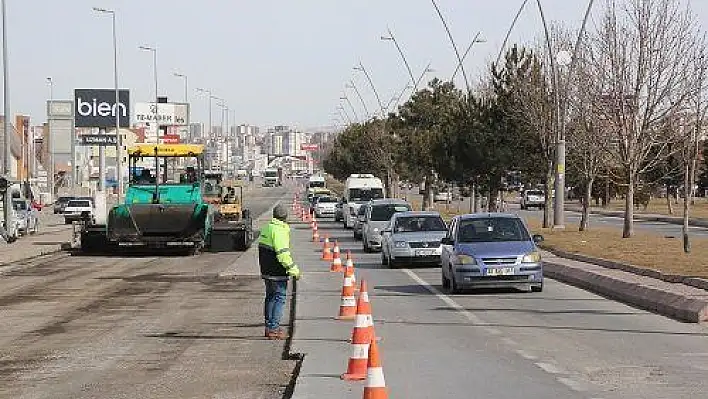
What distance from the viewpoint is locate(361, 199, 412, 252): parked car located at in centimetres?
3972

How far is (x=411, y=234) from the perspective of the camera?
31406mm

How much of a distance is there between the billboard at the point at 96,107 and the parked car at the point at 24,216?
28825 mm

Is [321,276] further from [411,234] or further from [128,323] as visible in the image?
[128,323]

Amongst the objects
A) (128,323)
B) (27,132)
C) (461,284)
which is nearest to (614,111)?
(461,284)

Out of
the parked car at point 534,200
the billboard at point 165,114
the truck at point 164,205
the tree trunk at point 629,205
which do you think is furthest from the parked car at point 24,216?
the billboard at point 165,114

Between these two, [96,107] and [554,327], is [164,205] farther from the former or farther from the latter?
[96,107]

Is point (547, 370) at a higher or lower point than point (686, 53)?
lower

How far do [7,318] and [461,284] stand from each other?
8.07 metres

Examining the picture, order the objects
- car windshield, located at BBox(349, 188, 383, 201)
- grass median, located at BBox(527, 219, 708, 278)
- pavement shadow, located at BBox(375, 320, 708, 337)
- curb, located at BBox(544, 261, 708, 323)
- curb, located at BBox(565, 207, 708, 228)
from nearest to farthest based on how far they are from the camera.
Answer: pavement shadow, located at BBox(375, 320, 708, 337), curb, located at BBox(544, 261, 708, 323), grass median, located at BBox(527, 219, 708, 278), curb, located at BBox(565, 207, 708, 228), car windshield, located at BBox(349, 188, 383, 201)

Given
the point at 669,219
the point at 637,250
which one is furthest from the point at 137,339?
the point at 669,219

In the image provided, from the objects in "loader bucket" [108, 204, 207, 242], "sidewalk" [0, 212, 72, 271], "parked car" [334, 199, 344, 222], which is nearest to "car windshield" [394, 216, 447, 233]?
"loader bucket" [108, 204, 207, 242]

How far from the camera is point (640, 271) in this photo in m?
24.9

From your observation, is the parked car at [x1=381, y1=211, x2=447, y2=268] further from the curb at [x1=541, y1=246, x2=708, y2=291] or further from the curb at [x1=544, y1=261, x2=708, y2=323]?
the curb at [x1=544, y1=261, x2=708, y2=323]

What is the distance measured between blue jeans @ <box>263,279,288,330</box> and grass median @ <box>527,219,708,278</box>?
33.0 ft
